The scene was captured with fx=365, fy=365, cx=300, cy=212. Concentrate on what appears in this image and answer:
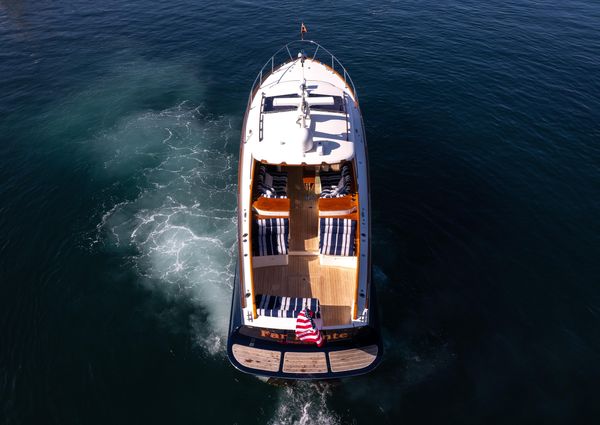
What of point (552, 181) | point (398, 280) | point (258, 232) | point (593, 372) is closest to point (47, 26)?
point (258, 232)

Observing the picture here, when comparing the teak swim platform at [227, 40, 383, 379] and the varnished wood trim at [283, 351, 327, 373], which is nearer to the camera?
the varnished wood trim at [283, 351, 327, 373]

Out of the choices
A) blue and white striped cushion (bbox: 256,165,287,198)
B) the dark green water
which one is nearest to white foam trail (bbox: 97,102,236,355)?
the dark green water

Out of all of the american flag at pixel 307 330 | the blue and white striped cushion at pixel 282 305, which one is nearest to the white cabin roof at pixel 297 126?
the blue and white striped cushion at pixel 282 305

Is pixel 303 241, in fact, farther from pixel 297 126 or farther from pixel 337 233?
pixel 297 126

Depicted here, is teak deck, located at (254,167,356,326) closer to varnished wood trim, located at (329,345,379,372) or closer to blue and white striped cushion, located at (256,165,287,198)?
varnished wood trim, located at (329,345,379,372)

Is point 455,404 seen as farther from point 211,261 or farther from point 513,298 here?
point 211,261

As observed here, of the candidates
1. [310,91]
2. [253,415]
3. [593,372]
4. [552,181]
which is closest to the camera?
[253,415]

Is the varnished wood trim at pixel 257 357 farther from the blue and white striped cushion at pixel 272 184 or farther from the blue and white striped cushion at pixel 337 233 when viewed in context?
the blue and white striped cushion at pixel 272 184
